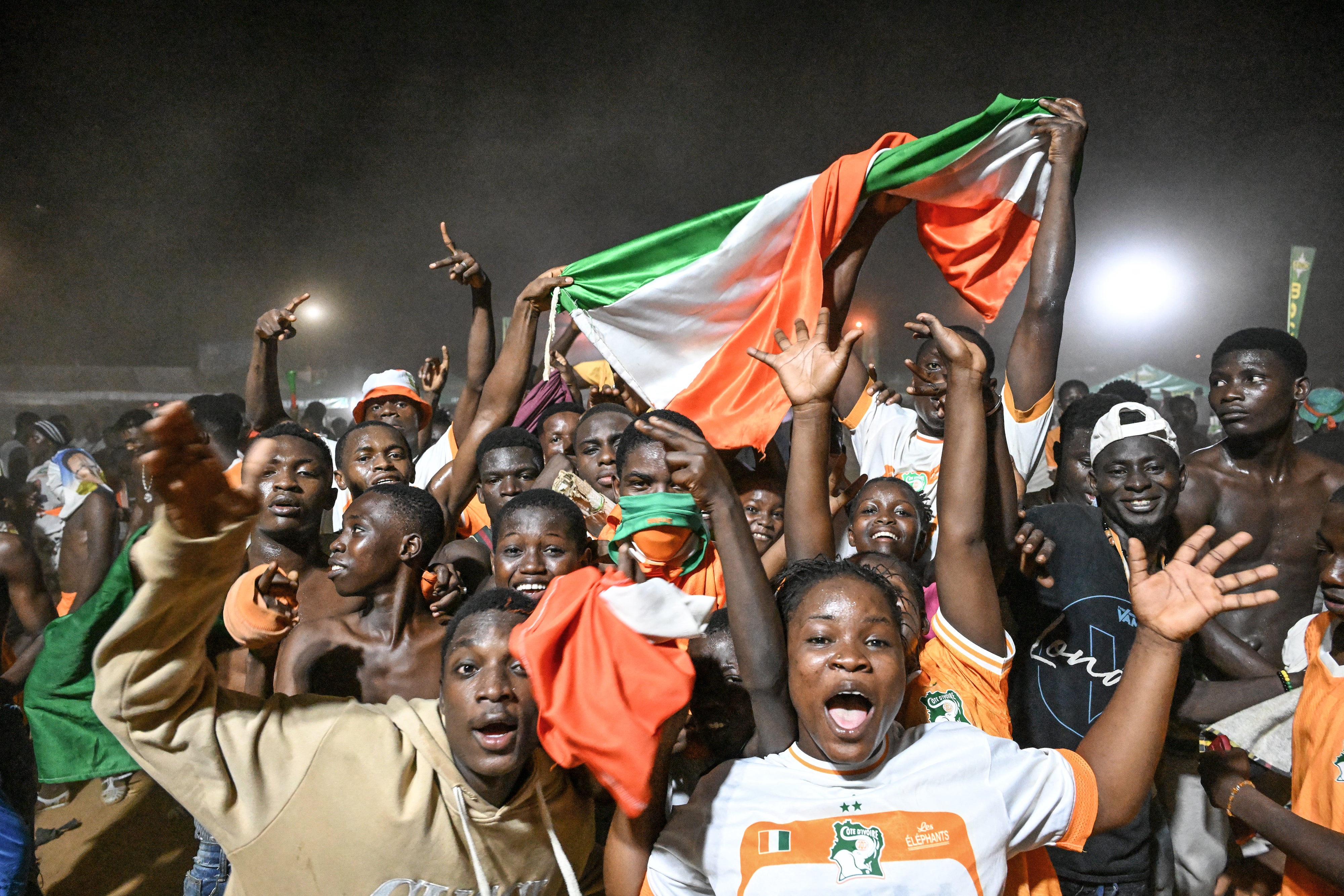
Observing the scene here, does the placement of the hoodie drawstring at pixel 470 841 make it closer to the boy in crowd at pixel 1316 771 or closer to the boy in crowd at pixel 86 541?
the boy in crowd at pixel 1316 771

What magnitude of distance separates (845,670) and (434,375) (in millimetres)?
4388

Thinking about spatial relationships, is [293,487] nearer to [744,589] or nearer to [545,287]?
[545,287]

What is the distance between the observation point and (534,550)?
289 centimetres

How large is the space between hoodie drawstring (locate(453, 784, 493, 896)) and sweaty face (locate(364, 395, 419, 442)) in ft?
10.9

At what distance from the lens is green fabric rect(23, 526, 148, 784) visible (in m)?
1.73

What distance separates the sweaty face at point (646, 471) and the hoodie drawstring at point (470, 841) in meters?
1.21

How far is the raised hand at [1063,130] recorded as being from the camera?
3.41 metres

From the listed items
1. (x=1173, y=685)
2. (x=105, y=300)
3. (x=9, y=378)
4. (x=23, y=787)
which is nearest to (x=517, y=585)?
(x=23, y=787)

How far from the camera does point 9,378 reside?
55.7 ft

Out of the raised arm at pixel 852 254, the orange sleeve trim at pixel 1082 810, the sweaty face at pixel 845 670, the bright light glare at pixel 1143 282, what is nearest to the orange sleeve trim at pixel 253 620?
the sweaty face at pixel 845 670

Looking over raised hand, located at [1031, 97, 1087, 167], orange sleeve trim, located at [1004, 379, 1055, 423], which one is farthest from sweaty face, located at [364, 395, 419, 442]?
raised hand, located at [1031, 97, 1087, 167]

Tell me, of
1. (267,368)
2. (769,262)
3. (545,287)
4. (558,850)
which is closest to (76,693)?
(558,850)

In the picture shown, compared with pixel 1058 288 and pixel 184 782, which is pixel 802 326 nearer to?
pixel 1058 288

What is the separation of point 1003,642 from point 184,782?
2.05 meters
